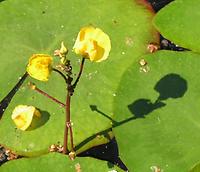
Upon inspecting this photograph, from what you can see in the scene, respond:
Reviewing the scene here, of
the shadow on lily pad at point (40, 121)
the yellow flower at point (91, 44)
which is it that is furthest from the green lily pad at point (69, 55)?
the yellow flower at point (91, 44)

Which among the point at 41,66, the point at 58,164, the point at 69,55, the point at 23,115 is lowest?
the point at 58,164

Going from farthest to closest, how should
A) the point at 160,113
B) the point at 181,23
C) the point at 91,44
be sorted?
the point at 181,23 → the point at 160,113 → the point at 91,44

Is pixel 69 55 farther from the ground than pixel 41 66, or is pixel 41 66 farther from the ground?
pixel 41 66

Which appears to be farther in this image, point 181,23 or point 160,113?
point 181,23

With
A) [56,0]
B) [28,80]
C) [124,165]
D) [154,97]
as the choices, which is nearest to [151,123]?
[154,97]

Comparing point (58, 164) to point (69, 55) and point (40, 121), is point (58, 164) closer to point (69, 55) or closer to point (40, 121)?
point (40, 121)

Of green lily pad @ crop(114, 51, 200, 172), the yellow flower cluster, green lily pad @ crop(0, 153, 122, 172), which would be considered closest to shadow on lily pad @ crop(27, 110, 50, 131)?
green lily pad @ crop(0, 153, 122, 172)

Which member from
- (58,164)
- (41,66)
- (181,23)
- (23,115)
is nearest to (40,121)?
(23,115)

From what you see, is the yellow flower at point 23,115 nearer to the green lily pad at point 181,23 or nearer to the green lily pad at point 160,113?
the green lily pad at point 160,113
